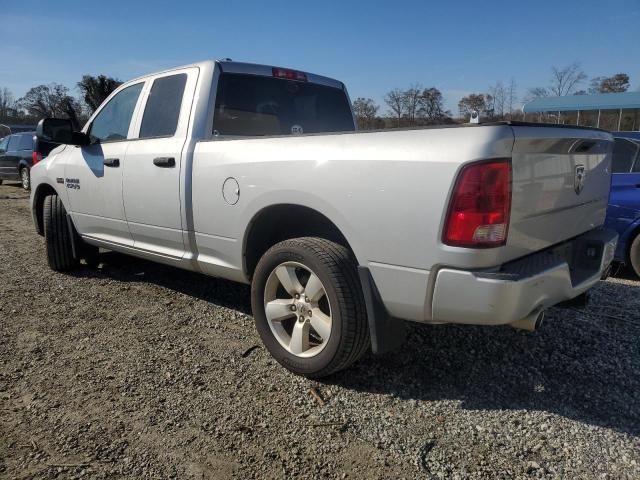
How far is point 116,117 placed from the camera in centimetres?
444

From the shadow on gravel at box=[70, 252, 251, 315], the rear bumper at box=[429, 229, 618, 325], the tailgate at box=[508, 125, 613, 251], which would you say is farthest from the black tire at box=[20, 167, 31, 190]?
the tailgate at box=[508, 125, 613, 251]

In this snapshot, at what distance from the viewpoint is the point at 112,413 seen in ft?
8.40

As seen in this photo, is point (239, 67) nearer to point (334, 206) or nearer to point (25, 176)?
point (334, 206)

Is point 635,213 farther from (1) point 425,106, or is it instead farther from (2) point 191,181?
(2) point 191,181

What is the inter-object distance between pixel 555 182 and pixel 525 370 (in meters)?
1.21

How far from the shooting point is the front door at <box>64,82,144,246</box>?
13.6 ft

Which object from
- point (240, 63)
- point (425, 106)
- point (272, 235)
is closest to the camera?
point (272, 235)

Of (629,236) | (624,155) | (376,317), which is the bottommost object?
(629,236)

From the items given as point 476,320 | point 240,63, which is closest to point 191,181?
point 240,63

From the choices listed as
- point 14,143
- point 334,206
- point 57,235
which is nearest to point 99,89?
point 14,143

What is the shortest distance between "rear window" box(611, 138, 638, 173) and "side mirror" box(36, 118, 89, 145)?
212 inches

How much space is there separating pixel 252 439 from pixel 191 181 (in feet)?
5.92

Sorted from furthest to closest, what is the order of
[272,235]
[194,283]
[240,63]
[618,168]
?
[618,168]
[194,283]
[240,63]
[272,235]

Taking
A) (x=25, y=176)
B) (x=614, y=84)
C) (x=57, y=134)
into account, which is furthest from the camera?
(x=614, y=84)
